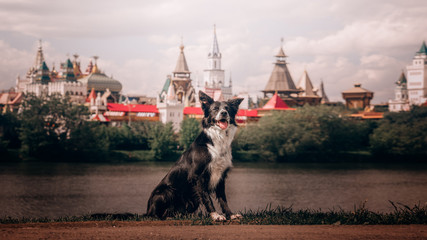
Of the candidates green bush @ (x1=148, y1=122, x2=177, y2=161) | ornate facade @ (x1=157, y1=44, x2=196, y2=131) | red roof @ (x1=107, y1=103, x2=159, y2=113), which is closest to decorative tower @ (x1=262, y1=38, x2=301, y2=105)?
ornate facade @ (x1=157, y1=44, x2=196, y2=131)

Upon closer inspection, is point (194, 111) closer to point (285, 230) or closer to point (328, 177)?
point (328, 177)

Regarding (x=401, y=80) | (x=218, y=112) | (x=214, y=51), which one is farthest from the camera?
(x=214, y=51)

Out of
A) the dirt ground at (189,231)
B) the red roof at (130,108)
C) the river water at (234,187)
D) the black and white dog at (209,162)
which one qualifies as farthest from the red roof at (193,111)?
the dirt ground at (189,231)

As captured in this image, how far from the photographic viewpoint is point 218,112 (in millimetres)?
7285

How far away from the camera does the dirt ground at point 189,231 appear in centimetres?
645

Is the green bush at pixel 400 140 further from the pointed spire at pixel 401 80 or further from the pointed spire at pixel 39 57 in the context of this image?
the pointed spire at pixel 39 57

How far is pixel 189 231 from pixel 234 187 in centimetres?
2610

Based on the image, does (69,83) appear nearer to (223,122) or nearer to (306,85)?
(306,85)

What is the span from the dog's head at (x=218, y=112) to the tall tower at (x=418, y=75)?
384 feet

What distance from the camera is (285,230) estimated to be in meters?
6.88

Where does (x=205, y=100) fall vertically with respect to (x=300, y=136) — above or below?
above

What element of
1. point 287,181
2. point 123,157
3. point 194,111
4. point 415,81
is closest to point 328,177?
point 287,181

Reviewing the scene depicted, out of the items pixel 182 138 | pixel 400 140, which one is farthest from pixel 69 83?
pixel 400 140

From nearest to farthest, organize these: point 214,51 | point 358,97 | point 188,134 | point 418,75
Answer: point 188,134
point 358,97
point 418,75
point 214,51
